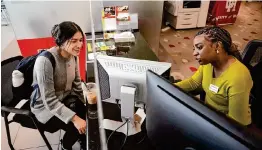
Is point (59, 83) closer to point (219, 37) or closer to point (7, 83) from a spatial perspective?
point (7, 83)

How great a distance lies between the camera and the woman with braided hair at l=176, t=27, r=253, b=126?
1073mm

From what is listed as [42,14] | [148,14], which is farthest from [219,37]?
[42,14]

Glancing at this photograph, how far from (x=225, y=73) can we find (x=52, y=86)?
1.04 m

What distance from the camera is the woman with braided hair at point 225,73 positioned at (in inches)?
42.3

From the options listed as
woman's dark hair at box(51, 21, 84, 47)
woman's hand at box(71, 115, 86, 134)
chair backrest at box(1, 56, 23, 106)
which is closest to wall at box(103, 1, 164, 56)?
woman's dark hair at box(51, 21, 84, 47)

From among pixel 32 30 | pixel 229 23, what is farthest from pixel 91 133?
pixel 229 23

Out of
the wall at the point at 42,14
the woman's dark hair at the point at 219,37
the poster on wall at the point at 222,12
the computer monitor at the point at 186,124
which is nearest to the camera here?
the computer monitor at the point at 186,124

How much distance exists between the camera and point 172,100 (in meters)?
0.65

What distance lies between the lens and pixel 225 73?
1.14 meters

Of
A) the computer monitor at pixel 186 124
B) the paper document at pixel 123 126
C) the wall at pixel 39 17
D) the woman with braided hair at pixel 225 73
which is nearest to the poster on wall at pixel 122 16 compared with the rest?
the wall at pixel 39 17

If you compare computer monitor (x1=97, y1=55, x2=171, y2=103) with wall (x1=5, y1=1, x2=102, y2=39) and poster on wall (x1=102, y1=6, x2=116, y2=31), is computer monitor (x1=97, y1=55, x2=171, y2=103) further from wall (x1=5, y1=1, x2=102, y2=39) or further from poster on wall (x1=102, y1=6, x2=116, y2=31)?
wall (x1=5, y1=1, x2=102, y2=39)

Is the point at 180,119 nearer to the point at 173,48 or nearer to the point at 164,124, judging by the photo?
the point at 164,124

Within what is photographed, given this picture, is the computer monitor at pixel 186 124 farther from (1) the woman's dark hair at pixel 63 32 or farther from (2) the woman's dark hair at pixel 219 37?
(1) the woman's dark hair at pixel 63 32

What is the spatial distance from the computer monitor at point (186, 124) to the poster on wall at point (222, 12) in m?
4.56
